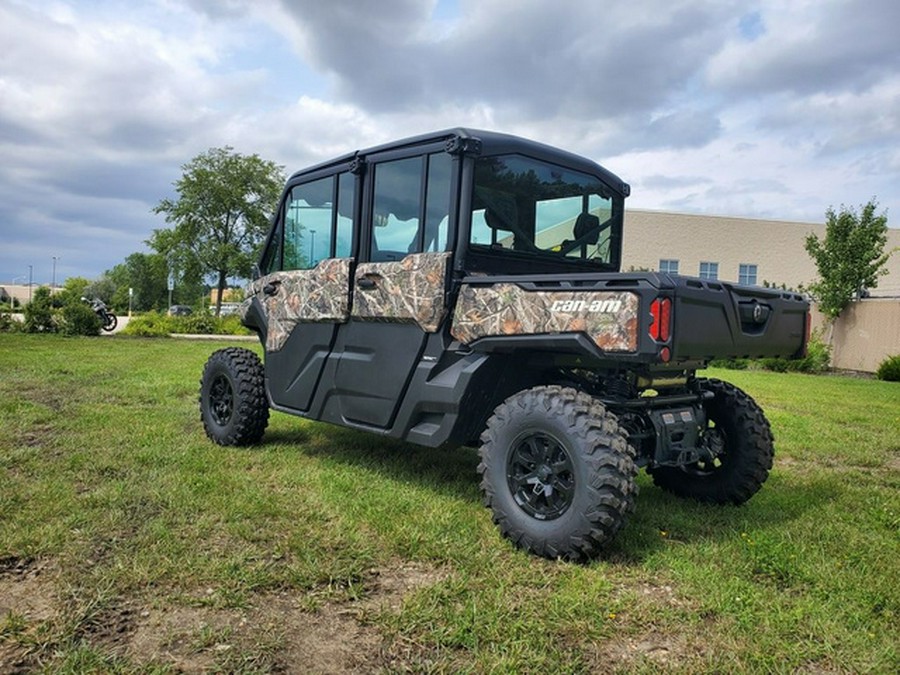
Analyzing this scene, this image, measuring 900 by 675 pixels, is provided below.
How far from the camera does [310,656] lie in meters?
2.64

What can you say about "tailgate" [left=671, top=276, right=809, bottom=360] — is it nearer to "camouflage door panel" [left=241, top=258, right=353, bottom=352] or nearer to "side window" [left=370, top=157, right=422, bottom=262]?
"side window" [left=370, top=157, right=422, bottom=262]

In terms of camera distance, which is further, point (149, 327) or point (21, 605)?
point (149, 327)

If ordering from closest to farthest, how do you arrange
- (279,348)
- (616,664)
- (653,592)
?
1. (616,664)
2. (653,592)
3. (279,348)

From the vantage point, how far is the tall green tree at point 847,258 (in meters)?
20.9

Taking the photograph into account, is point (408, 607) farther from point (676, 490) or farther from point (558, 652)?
point (676, 490)

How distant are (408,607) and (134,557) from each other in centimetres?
143

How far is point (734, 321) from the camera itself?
382 centimetres

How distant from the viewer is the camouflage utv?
11.7 feet

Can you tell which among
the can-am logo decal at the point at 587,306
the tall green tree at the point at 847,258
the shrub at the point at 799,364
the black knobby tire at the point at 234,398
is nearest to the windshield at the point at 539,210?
the can-am logo decal at the point at 587,306

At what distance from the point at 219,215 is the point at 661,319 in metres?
35.3

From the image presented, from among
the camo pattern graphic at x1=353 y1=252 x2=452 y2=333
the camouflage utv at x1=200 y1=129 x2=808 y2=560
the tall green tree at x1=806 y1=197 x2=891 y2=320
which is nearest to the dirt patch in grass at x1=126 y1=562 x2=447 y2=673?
the camouflage utv at x1=200 y1=129 x2=808 y2=560

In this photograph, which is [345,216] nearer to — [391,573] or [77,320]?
[391,573]

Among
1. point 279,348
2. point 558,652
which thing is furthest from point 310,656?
point 279,348

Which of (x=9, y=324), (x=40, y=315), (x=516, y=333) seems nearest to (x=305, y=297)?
(x=516, y=333)
